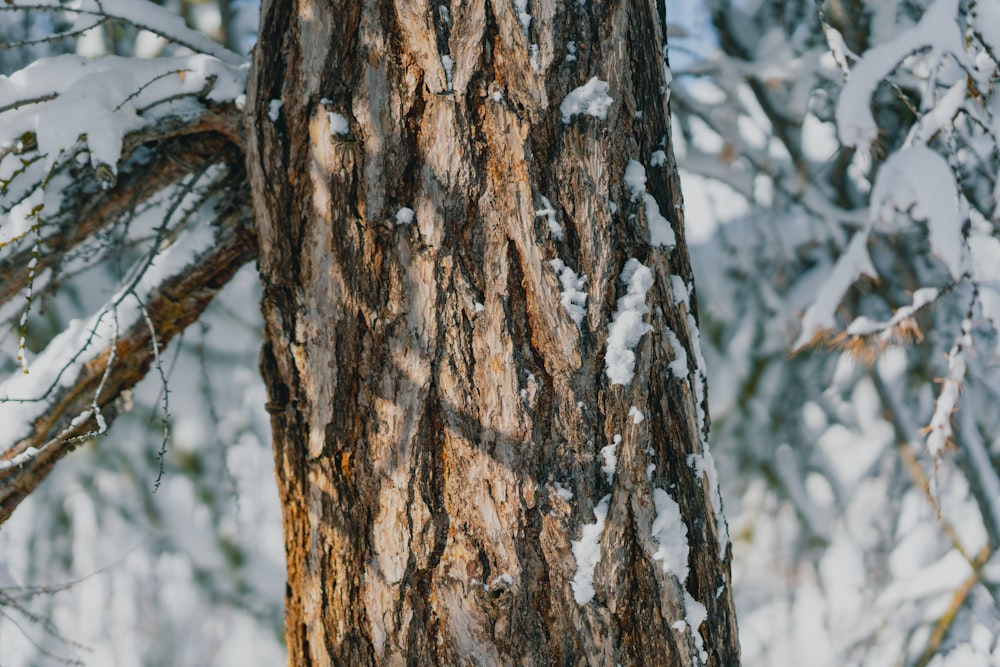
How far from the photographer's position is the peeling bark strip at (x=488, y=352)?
930mm

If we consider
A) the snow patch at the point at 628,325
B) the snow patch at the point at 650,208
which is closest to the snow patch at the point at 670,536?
the snow patch at the point at 628,325

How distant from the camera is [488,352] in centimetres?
94

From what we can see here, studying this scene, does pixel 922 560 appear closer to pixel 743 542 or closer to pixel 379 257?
pixel 743 542

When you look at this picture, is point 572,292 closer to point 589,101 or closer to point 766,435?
point 589,101

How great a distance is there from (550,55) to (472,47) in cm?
10

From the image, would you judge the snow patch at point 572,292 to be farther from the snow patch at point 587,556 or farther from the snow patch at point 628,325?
the snow patch at point 587,556

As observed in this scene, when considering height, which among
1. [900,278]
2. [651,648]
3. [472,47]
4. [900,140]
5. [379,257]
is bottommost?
[651,648]

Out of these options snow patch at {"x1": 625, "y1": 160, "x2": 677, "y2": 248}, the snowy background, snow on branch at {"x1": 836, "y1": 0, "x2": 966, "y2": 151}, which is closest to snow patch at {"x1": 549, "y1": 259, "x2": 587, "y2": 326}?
snow patch at {"x1": 625, "y1": 160, "x2": 677, "y2": 248}

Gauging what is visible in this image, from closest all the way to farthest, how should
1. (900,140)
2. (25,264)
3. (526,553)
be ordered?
(526,553) → (25,264) → (900,140)

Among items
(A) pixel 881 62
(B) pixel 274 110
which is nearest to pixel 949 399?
(A) pixel 881 62

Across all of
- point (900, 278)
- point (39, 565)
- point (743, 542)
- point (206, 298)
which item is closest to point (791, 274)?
point (900, 278)

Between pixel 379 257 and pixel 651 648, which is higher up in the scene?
pixel 379 257

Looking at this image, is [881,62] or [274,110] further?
[881,62]

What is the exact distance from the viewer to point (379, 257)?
98 cm
